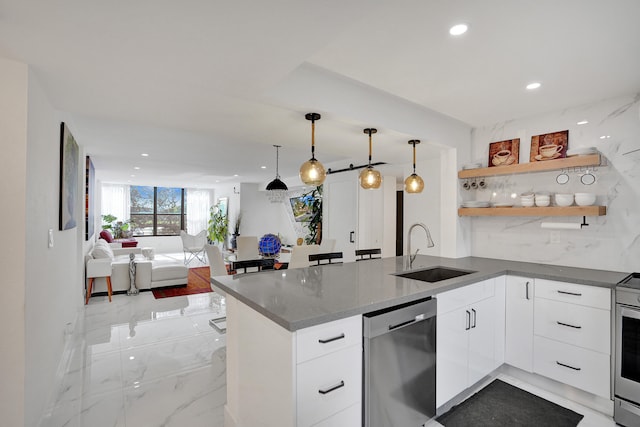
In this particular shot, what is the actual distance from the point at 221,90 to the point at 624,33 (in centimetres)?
247

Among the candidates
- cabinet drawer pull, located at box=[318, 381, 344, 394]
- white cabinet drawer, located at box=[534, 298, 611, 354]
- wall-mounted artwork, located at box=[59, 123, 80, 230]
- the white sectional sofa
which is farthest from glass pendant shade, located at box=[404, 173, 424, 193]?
the white sectional sofa

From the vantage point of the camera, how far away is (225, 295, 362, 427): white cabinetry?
138cm

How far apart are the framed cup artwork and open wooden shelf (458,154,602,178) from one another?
0.77 ft

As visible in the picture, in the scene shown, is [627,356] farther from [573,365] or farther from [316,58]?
[316,58]

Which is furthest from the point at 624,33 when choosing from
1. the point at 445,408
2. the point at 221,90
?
the point at 445,408

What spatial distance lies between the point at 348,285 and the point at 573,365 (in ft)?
6.15

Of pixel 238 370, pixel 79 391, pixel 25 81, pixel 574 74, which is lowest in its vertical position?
pixel 79 391

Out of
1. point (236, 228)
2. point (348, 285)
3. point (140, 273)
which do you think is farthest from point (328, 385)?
point (236, 228)

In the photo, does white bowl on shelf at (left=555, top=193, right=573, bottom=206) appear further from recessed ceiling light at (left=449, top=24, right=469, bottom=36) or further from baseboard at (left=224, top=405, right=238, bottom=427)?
baseboard at (left=224, top=405, right=238, bottom=427)

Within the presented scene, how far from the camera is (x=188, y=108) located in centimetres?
239

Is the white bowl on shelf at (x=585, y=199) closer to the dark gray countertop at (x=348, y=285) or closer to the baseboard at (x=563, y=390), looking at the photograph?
the dark gray countertop at (x=348, y=285)

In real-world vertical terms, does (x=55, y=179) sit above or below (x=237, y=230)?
above

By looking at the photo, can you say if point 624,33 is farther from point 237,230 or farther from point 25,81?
point 237,230

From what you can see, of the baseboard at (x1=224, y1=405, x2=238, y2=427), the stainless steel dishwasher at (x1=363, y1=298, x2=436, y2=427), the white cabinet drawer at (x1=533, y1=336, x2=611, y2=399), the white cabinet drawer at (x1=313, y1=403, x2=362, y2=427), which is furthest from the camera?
the white cabinet drawer at (x1=533, y1=336, x2=611, y2=399)
